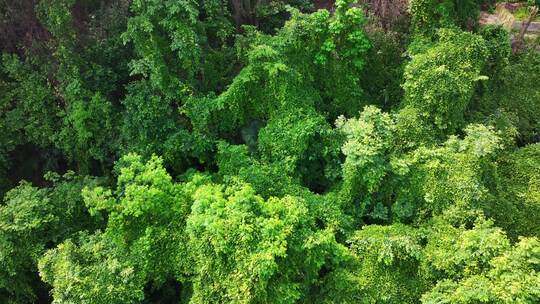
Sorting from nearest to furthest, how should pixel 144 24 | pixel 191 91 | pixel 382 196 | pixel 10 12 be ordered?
pixel 382 196
pixel 144 24
pixel 191 91
pixel 10 12

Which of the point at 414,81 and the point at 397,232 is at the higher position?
the point at 414,81

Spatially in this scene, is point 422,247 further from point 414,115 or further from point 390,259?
point 414,115

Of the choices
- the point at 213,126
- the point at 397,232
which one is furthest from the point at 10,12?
the point at 397,232

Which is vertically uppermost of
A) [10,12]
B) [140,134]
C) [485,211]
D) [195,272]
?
[10,12]

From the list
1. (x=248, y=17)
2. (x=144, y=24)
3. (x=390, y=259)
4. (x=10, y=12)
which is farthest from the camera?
(x=248, y=17)


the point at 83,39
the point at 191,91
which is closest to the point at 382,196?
the point at 191,91

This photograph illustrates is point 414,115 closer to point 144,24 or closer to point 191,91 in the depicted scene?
point 191,91

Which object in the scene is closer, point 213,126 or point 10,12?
point 213,126
